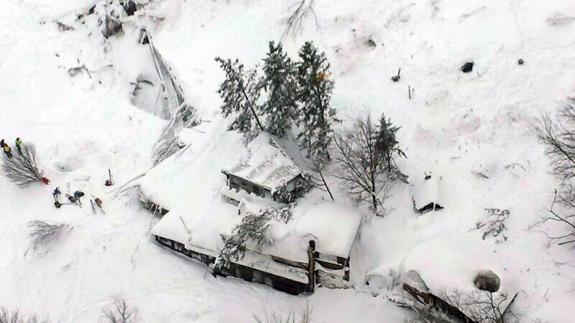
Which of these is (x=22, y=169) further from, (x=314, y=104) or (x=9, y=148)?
(x=314, y=104)

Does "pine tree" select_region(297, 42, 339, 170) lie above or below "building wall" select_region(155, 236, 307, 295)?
above

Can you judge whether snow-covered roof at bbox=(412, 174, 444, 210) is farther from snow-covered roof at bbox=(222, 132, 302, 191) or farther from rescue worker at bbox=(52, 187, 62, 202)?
rescue worker at bbox=(52, 187, 62, 202)

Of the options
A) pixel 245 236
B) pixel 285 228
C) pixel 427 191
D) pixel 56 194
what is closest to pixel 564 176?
pixel 427 191

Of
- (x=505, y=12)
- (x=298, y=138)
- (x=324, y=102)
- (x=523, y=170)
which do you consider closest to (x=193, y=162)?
(x=298, y=138)

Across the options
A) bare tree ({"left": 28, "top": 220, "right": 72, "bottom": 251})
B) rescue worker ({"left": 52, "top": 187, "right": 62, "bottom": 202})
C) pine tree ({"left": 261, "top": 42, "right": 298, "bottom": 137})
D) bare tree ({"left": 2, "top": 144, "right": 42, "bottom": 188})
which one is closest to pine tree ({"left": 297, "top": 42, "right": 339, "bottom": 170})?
pine tree ({"left": 261, "top": 42, "right": 298, "bottom": 137})

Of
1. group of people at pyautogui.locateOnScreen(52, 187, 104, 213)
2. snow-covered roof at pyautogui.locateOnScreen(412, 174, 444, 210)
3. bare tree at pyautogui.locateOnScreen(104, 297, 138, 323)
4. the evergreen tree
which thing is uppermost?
the evergreen tree

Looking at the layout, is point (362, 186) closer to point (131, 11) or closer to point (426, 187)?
point (426, 187)
